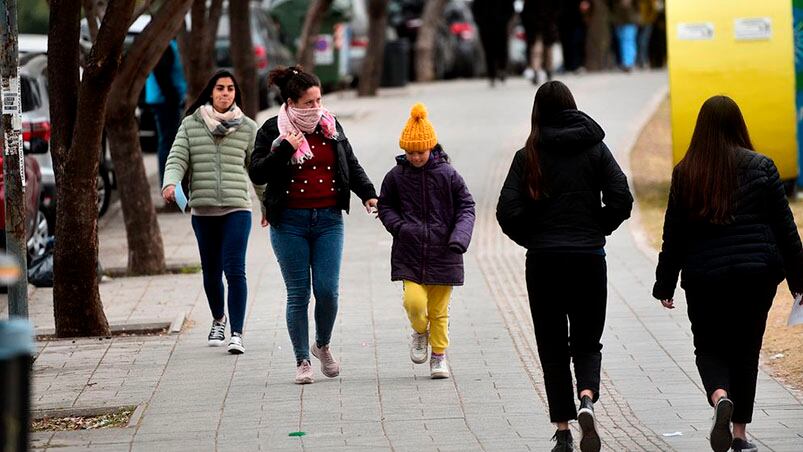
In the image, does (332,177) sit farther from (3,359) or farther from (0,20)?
(3,359)

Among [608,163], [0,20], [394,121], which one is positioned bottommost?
[394,121]

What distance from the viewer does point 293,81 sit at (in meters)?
8.88

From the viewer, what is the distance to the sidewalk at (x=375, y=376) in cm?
777

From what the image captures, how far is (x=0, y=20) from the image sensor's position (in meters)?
9.02

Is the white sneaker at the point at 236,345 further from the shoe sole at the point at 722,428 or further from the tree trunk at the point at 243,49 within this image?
the tree trunk at the point at 243,49

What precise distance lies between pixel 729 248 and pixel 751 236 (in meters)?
0.10

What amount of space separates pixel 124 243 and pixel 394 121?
399 inches

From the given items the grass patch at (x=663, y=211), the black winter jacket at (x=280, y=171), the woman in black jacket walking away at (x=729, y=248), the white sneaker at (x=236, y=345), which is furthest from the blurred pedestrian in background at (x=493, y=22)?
the woman in black jacket walking away at (x=729, y=248)

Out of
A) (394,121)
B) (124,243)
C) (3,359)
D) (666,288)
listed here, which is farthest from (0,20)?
(394,121)

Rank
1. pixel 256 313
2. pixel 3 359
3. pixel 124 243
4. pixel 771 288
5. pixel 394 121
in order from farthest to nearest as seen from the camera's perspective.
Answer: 1. pixel 394 121
2. pixel 124 243
3. pixel 256 313
4. pixel 771 288
5. pixel 3 359

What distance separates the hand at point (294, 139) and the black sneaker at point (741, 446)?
281 cm

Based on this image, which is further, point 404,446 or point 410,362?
point 410,362

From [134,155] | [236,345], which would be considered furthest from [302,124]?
[134,155]

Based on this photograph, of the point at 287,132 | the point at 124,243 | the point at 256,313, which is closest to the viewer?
the point at 287,132
